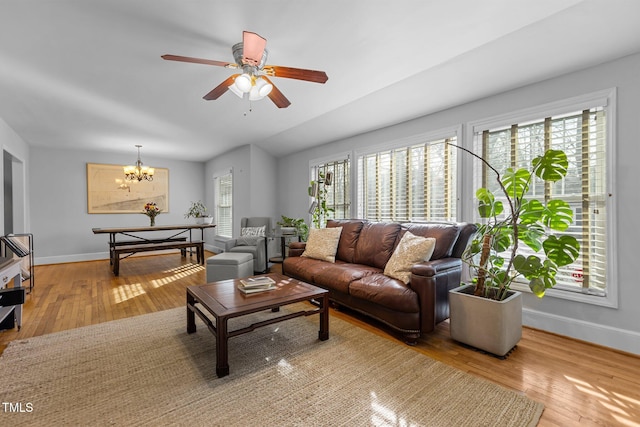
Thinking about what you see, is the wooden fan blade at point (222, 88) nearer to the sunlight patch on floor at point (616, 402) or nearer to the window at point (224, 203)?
the sunlight patch on floor at point (616, 402)

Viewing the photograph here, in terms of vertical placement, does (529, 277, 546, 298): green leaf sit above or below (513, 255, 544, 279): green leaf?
below

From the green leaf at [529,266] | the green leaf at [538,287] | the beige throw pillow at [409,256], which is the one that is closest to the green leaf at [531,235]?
the green leaf at [529,266]

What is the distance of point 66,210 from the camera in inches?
250

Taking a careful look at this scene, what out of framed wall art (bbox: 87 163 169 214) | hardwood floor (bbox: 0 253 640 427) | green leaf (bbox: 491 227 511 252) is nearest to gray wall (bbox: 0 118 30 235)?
framed wall art (bbox: 87 163 169 214)

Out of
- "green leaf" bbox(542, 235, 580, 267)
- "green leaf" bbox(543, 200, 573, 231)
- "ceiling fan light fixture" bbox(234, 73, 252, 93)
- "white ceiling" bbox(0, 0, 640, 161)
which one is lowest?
"green leaf" bbox(542, 235, 580, 267)

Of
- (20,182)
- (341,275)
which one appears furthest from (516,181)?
(20,182)

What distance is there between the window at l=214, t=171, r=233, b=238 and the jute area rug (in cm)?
463

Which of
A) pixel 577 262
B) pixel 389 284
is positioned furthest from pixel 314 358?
pixel 577 262

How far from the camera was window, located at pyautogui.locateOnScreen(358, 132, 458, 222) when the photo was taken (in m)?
3.48

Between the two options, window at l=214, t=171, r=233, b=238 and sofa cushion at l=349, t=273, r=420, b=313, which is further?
window at l=214, t=171, r=233, b=238

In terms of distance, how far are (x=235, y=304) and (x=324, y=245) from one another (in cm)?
183

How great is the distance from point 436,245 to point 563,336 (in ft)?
4.28

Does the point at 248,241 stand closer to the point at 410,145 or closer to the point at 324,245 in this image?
the point at 324,245

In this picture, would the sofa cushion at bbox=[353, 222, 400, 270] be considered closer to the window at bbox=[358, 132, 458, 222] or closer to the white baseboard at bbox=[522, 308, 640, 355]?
the window at bbox=[358, 132, 458, 222]
